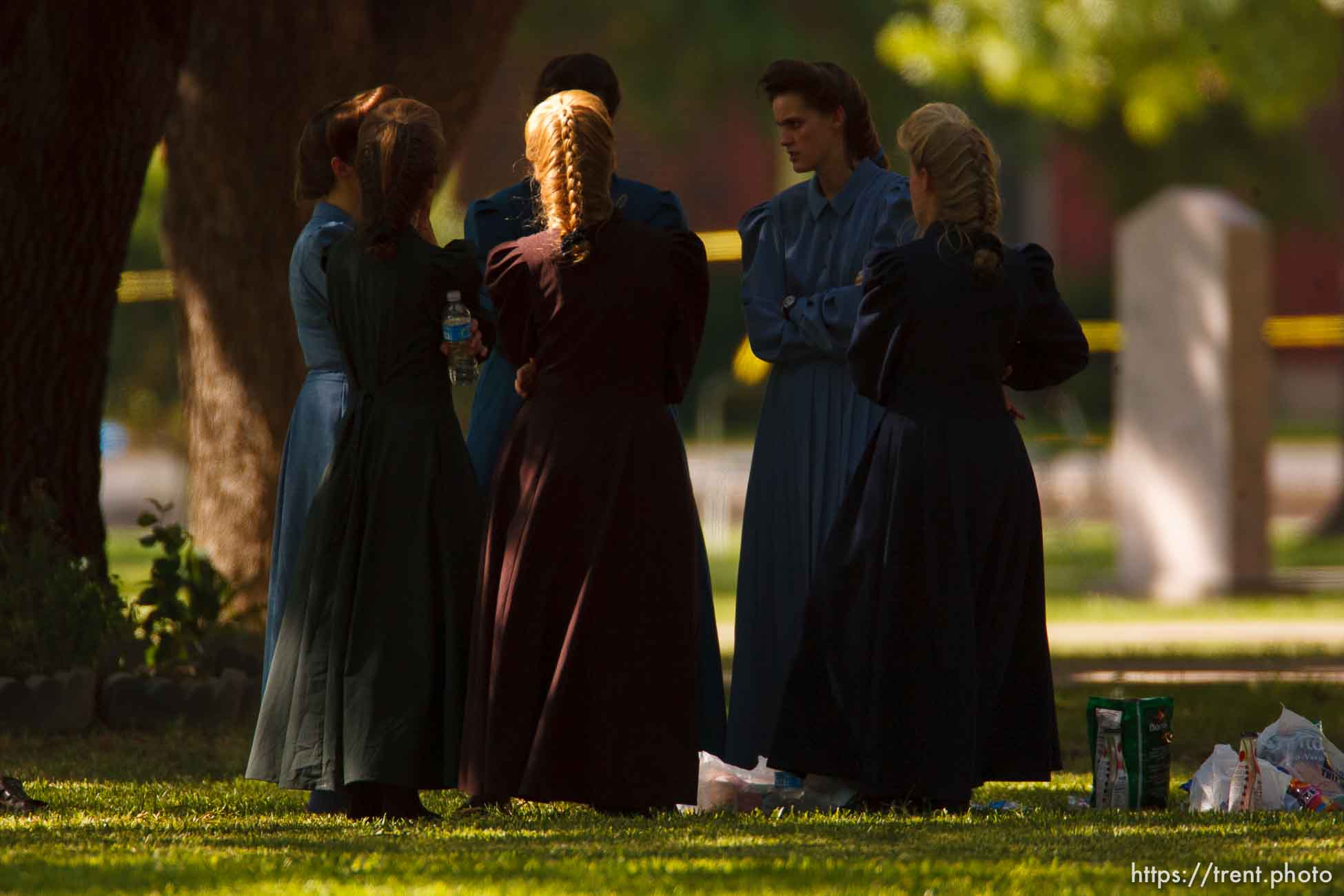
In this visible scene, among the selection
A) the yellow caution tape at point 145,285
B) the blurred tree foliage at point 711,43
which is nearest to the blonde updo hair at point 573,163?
the yellow caution tape at point 145,285

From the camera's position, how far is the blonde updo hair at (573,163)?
5980 millimetres

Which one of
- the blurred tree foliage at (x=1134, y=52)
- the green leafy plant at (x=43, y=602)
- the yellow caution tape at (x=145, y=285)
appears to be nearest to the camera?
the green leafy plant at (x=43, y=602)

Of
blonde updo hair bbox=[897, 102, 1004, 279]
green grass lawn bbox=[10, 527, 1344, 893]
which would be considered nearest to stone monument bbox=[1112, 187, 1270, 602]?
green grass lawn bbox=[10, 527, 1344, 893]

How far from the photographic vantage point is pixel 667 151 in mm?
32375

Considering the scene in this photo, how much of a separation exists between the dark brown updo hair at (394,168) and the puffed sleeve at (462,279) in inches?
5.0

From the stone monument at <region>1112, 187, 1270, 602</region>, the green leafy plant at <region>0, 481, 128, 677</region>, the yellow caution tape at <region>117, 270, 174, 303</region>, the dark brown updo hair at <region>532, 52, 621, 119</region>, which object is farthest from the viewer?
the yellow caution tape at <region>117, 270, 174, 303</region>

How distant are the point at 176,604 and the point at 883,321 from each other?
140 inches

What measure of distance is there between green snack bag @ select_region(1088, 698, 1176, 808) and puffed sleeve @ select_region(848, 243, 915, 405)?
3.37 ft

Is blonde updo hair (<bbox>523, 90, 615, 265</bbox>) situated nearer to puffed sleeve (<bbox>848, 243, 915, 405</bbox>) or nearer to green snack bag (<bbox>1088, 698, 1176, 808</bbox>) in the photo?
puffed sleeve (<bbox>848, 243, 915, 405</bbox>)

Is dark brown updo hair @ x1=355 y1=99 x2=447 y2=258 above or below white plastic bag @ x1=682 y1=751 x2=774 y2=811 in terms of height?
above

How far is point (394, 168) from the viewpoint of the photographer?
239 inches

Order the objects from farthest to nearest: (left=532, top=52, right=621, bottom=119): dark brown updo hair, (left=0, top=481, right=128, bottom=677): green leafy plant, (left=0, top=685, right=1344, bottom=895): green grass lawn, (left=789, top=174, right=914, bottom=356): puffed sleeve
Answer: (left=0, top=481, right=128, bottom=677): green leafy plant
(left=532, top=52, right=621, bottom=119): dark brown updo hair
(left=789, top=174, right=914, bottom=356): puffed sleeve
(left=0, top=685, right=1344, bottom=895): green grass lawn

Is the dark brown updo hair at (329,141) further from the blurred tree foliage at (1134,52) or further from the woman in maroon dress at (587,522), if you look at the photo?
the blurred tree foliage at (1134,52)

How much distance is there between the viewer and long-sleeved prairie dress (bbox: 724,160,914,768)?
21.6 feet
